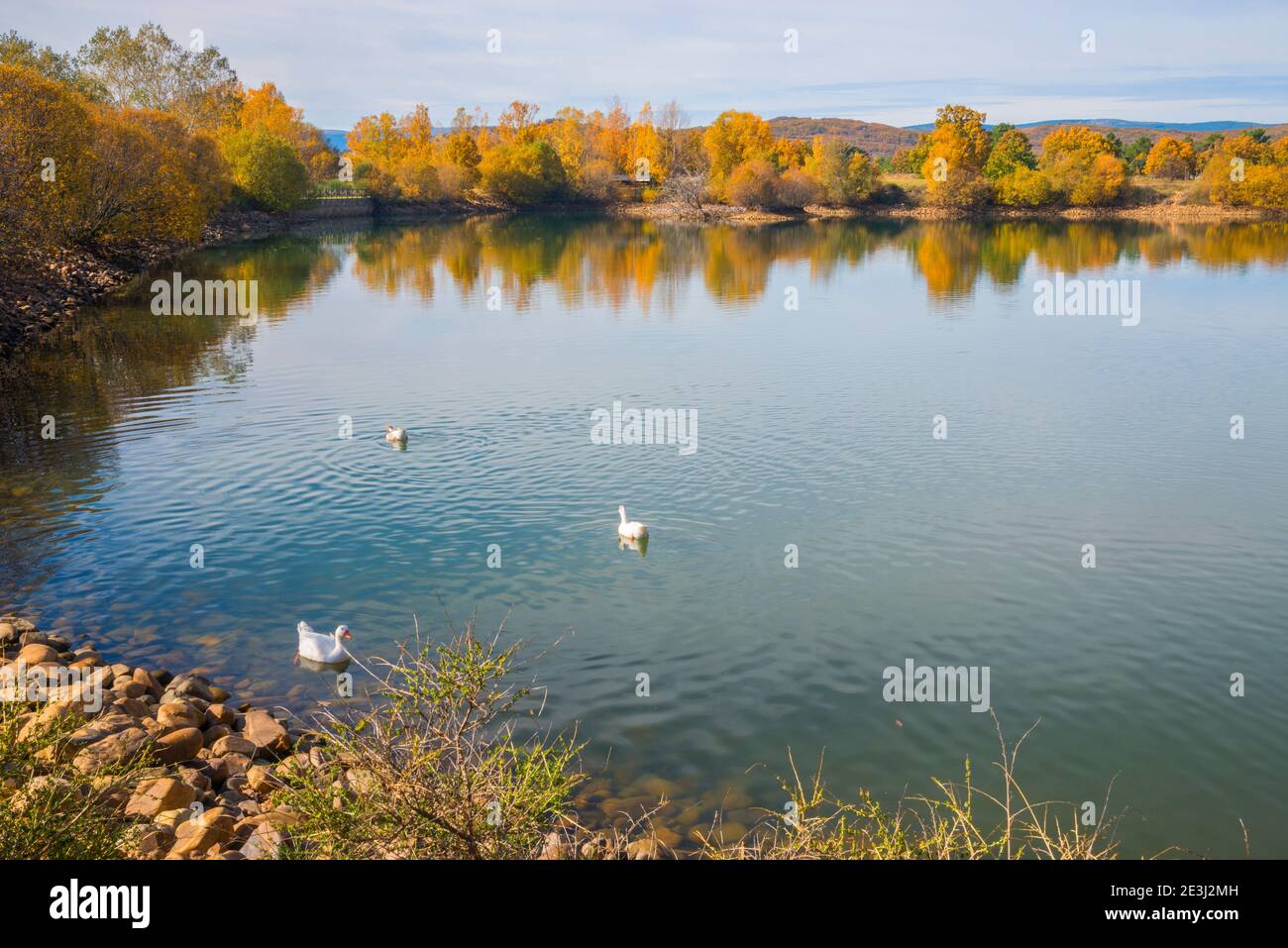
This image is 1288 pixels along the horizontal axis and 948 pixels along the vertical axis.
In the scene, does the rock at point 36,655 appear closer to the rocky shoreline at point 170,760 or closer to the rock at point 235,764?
the rocky shoreline at point 170,760

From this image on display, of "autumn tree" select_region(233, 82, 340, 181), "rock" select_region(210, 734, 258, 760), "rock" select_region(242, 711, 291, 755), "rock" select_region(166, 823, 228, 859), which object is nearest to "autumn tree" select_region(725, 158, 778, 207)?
"autumn tree" select_region(233, 82, 340, 181)

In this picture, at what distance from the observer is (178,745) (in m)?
9.25

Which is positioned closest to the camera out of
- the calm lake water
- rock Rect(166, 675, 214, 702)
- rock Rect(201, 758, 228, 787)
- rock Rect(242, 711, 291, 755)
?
rock Rect(201, 758, 228, 787)

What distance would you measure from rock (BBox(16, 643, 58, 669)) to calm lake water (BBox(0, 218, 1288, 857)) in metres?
1.11

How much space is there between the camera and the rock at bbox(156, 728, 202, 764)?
9102 mm

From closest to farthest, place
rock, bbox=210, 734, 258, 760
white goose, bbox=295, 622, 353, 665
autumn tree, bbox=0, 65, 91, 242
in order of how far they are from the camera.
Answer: rock, bbox=210, 734, 258, 760 < white goose, bbox=295, 622, 353, 665 < autumn tree, bbox=0, 65, 91, 242

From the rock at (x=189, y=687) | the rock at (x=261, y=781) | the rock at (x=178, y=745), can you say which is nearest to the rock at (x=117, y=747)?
the rock at (x=178, y=745)

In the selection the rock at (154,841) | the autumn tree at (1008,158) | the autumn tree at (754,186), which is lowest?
the rock at (154,841)

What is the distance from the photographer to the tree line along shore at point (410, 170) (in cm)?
3972

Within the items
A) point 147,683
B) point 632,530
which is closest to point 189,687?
point 147,683

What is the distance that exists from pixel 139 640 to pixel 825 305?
109 feet

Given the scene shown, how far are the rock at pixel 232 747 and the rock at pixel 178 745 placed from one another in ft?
0.55

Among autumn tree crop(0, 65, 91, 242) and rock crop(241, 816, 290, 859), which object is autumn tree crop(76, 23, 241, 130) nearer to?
autumn tree crop(0, 65, 91, 242)
